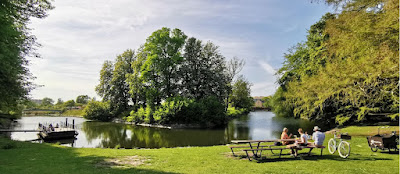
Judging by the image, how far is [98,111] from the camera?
172 ft

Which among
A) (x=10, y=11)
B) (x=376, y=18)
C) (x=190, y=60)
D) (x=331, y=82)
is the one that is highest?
(x=190, y=60)

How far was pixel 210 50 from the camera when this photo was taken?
1799 inches

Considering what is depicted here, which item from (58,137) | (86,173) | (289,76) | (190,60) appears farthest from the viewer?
(190,60)

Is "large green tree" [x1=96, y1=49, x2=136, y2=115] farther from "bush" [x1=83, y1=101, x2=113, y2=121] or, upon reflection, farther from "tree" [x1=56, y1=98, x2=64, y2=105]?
"tree" [x1=56, y1=98, x2=64, y2=105]

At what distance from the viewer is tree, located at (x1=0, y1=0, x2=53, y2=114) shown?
10609mm

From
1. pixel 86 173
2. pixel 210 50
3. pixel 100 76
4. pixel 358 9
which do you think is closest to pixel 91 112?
pixel 100 76

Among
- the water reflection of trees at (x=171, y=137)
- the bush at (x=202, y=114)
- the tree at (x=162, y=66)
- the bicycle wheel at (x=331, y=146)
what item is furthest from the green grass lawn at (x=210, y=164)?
the tree at (x=162, y=66)

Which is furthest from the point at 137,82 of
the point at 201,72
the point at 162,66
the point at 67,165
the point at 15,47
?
the point at 67,165

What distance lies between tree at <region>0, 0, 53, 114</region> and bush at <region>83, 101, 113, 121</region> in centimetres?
3645

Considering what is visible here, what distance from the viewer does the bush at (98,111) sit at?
51.9m

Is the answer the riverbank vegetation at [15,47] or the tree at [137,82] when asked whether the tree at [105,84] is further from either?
the riverbank vegetation at [15,47]

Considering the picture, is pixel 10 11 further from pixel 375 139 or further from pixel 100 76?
pixel 100 76

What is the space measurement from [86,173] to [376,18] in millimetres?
10110

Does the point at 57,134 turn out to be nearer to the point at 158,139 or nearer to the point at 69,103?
the point at 158,139
